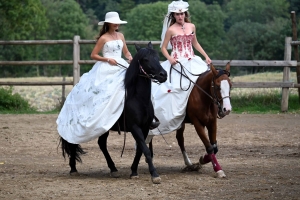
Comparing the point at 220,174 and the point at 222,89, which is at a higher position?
the point at 222,89

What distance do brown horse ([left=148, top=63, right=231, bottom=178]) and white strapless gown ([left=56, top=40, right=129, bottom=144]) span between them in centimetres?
101

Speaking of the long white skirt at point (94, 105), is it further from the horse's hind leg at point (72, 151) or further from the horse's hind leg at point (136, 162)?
the horse's hind leg at point (136, 162)

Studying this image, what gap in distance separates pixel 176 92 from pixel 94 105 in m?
1.21

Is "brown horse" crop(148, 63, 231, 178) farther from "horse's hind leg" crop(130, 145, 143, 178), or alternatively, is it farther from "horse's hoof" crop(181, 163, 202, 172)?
"horse's hind leg" crop(130, 145, 143, 178)

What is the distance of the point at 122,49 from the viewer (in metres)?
9.95

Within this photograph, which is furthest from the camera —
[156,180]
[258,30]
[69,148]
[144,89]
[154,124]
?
[258,30]

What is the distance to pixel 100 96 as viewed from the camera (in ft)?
30.6

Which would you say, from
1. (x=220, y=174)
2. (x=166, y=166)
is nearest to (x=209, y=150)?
(x=220, y=174)

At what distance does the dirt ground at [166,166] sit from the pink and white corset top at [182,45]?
62.5 inches

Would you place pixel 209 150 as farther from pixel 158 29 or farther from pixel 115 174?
pixel 158 29

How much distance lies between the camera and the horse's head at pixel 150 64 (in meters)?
8.85

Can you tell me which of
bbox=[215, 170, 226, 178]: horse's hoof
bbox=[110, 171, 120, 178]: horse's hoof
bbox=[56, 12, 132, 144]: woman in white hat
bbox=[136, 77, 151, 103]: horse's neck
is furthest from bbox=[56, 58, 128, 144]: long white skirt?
bbox=[215, 170, 226, 178]: horse's hoof

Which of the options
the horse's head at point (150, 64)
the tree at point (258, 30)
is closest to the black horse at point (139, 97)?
the horse's head at point (150, 64)

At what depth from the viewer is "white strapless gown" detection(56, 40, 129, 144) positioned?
30.2 feet
